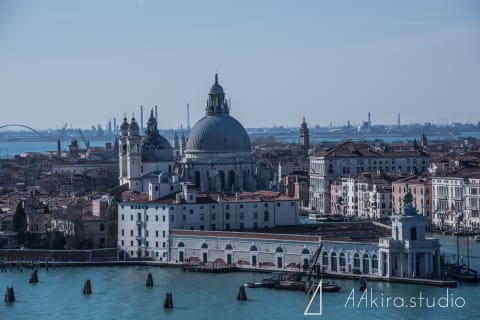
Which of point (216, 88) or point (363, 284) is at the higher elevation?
point (216, 88)

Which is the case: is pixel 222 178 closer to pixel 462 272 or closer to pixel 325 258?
pixel 325 258

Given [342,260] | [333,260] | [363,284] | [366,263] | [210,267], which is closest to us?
[363,284]

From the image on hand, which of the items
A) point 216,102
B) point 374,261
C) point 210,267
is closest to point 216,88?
point 216,102

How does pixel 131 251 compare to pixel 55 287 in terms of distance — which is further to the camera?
pixel 131 251

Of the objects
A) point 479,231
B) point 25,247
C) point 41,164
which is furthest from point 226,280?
point 41,164

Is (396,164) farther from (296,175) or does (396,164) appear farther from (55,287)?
(55,287)

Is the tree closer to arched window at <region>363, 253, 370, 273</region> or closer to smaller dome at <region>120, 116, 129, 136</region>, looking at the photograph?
smaller dome at <region>120, 116, 129, 136</region>

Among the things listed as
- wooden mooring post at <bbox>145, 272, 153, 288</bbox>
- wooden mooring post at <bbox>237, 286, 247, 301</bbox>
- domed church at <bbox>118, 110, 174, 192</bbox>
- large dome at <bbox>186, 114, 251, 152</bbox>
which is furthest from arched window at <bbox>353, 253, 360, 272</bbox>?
domed church at <bbox>118, 110, 174, 192</bbox>
